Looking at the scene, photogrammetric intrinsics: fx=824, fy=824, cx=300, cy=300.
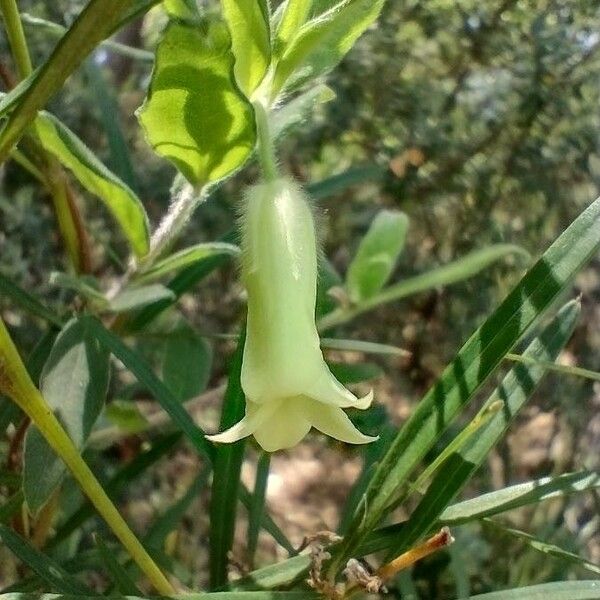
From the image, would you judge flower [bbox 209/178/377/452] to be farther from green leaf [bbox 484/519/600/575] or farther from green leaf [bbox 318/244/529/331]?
green leaf [bbox 318/244/529/331]

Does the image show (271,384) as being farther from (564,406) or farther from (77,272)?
(564,406)

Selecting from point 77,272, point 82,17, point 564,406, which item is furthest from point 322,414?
point 564,406

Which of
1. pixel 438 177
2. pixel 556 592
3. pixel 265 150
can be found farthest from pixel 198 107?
pixel 438 177

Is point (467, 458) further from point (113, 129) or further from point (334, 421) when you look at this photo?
point (113, 129)

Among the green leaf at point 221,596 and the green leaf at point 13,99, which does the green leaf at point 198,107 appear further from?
the green leaf at point 221,596

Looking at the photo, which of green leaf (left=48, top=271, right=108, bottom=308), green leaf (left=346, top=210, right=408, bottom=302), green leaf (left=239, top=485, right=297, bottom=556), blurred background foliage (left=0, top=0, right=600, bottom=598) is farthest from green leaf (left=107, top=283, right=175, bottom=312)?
blurred background foliage (left=0, top=0, right=600, bottom=598)

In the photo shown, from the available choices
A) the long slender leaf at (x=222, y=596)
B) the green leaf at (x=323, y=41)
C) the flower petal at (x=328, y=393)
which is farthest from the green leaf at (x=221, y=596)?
the green leaf at (x=323, y=41)

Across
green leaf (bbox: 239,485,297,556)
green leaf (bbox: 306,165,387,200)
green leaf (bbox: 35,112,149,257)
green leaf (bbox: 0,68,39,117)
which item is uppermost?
green leaf (bbox: 0,68,39,117)
